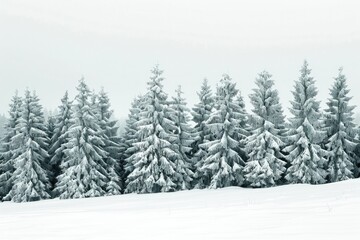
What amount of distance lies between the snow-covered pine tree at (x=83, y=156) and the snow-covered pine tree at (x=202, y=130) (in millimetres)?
9854

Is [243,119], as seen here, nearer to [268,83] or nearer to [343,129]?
[268,83]

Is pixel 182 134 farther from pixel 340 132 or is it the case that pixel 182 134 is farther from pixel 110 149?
pixel 340 132

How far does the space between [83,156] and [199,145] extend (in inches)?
477

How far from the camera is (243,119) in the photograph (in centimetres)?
4116

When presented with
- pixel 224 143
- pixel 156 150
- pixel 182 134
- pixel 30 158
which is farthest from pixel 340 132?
pixel 30 158

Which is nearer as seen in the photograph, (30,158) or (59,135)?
(30,158)

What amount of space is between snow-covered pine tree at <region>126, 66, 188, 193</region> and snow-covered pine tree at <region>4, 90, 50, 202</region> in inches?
388

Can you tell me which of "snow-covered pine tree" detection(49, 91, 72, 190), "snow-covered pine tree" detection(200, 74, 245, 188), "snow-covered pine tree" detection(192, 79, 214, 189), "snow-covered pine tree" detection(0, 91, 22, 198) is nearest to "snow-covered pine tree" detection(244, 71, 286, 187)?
"snow-covered pine tree" detection(200, 74, 245, 188)

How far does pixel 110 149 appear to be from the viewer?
44688mm

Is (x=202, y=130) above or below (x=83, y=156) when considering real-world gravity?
above

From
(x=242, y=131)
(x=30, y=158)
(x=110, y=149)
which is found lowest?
(x=30, y=158)

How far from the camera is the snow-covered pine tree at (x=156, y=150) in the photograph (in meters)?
37.5

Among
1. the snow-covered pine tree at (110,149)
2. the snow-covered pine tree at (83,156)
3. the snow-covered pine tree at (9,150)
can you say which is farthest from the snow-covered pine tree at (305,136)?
the snow-covered pine tree at (9,150)

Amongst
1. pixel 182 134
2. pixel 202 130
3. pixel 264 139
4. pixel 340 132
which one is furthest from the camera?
pixel 202 130
